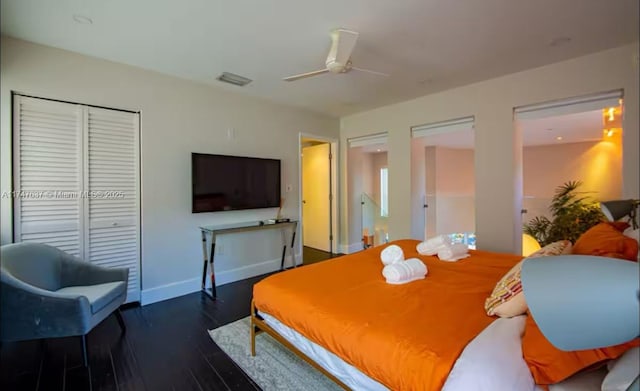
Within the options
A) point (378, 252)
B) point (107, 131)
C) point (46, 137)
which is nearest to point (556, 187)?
point (378, 252)

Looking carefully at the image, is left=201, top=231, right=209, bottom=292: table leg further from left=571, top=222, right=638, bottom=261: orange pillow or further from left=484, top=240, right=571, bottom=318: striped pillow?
left=571, top=222, right=638, bottom=261: orange pillow

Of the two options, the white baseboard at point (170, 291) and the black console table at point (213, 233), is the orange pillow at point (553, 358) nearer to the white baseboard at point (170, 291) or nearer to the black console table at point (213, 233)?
the black console table at point (213, 233)

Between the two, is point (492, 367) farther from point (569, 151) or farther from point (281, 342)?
point (569, 151)

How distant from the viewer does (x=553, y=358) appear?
940mm

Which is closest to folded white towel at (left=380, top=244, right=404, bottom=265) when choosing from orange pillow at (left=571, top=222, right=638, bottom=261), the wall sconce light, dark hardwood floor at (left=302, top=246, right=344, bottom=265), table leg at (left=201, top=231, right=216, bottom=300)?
orange pillow at (left=571, top=222, right=638, bottom=261)

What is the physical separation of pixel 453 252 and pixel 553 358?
1402 millimetres

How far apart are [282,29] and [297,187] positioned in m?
2.47

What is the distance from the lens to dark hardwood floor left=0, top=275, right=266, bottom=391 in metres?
1.76

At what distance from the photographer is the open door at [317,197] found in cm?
517

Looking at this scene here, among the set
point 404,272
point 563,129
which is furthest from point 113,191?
point 563,129

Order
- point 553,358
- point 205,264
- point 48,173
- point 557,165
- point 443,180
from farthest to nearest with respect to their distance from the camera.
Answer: point 443,180
point 557,165
point 205,264
point 48,173
point 553,358

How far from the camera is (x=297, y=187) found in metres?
4.39

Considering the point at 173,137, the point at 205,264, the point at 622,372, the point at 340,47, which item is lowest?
the point at 205,264

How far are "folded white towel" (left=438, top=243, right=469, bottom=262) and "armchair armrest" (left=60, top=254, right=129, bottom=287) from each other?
2680 millimetres
